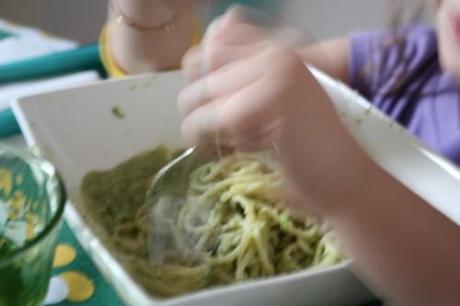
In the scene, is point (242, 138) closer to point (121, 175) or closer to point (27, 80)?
point (121, 175)

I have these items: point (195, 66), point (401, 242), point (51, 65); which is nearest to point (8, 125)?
point (51, 65)

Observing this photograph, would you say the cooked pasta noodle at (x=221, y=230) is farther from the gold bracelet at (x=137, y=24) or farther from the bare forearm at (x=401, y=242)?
the gold bracelet at (x=137, y=24)

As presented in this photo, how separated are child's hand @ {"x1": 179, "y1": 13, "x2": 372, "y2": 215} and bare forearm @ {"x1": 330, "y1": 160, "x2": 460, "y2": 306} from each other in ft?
0.06

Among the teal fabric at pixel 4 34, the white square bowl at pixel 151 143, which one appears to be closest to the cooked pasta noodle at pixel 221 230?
the white square bowl at pixel 151 143

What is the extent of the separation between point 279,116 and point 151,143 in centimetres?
20

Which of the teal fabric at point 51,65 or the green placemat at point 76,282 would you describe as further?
the teal fabric at point 51,65

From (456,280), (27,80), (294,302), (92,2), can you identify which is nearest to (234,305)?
(294,302)

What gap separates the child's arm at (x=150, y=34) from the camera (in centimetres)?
73

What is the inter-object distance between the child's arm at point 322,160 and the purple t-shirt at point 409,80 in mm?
271

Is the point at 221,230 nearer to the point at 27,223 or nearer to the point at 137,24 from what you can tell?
the point at 27,223

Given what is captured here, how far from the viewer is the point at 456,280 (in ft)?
1.76

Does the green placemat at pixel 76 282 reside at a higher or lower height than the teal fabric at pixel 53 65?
lower

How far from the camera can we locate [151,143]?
679 mm

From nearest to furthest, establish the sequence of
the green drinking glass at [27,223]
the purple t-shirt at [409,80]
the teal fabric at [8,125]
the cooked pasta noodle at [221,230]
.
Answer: the green drinking glass at [27,223]
the cooked pasta noodle at [221,230]
the teal fabric at [8,125]
the purple t-shirt at [409,80]
